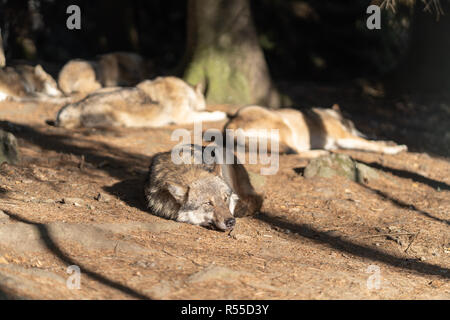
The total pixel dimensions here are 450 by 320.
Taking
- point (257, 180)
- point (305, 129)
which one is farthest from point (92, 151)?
point (305, 129)

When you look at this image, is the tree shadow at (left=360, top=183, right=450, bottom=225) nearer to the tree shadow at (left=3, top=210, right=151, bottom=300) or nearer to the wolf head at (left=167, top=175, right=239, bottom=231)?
the wolf head at (left=167, top=175, right=239, bottom=231)

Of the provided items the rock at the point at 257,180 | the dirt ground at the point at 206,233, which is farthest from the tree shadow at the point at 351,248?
the rock at the point at 257,180

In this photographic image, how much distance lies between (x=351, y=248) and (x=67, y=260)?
3.10 m

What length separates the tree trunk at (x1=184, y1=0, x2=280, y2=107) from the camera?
13.4m

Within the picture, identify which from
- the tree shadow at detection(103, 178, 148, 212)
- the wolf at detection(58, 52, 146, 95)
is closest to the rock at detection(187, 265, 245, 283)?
the tree shadow at detection(103, 178, 148, 212)

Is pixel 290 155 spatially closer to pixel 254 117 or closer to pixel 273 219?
pixel 254 117

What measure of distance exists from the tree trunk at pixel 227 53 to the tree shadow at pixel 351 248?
6383mm

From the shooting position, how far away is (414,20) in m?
17.8

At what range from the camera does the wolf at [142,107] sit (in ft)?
36.9

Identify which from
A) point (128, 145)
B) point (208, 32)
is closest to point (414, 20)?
point (208, 32)

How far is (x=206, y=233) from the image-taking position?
6.25 meters

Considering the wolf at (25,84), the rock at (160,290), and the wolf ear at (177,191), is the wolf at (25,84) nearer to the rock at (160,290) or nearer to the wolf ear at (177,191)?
the wolf ear at (177,191)

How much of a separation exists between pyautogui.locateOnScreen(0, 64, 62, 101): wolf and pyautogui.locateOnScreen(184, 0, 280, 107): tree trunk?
11.8 ft

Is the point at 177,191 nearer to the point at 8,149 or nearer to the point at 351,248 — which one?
the point at 351,248
